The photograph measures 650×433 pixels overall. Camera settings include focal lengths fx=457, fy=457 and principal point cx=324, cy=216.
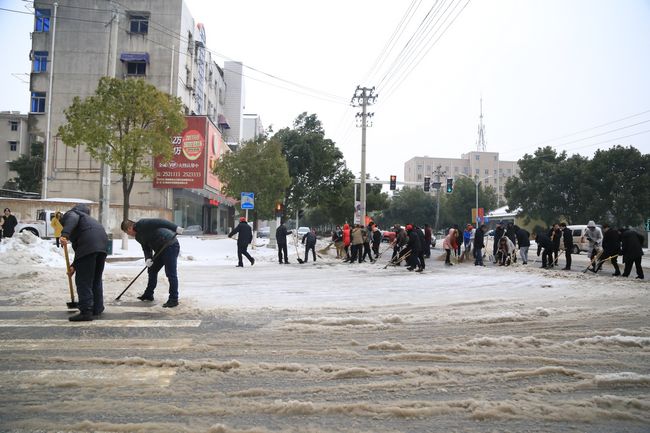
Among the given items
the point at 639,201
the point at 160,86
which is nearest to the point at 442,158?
the point at 639,201

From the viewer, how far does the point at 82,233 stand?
596 centimetres

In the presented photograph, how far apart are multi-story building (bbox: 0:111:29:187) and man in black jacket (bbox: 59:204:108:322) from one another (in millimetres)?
59534

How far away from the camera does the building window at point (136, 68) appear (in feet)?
120

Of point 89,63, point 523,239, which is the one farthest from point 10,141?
point 523,239

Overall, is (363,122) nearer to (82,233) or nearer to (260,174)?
(260,174)

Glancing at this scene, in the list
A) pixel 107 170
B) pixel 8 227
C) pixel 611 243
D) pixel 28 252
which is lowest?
pixel 28 252

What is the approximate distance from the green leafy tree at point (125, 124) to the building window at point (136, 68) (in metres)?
18.3

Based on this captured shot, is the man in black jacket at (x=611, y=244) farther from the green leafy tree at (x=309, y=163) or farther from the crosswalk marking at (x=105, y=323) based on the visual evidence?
the green leafy tree at (x=309, y=163)

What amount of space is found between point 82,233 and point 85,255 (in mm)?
340

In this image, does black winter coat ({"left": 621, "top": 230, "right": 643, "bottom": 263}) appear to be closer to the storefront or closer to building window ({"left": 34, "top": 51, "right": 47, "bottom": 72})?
the storefront

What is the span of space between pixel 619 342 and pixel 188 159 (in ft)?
108

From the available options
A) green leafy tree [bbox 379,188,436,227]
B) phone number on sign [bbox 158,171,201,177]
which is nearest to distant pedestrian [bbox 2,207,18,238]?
phone number on sign [bbox 158,171,201,177]

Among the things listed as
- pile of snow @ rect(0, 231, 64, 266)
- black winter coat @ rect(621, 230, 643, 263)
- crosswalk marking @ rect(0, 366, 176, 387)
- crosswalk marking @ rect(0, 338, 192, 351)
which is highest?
black winter coat @ rect(621, 230, 643, 263)

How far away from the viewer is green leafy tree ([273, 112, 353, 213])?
3281 centimetres
